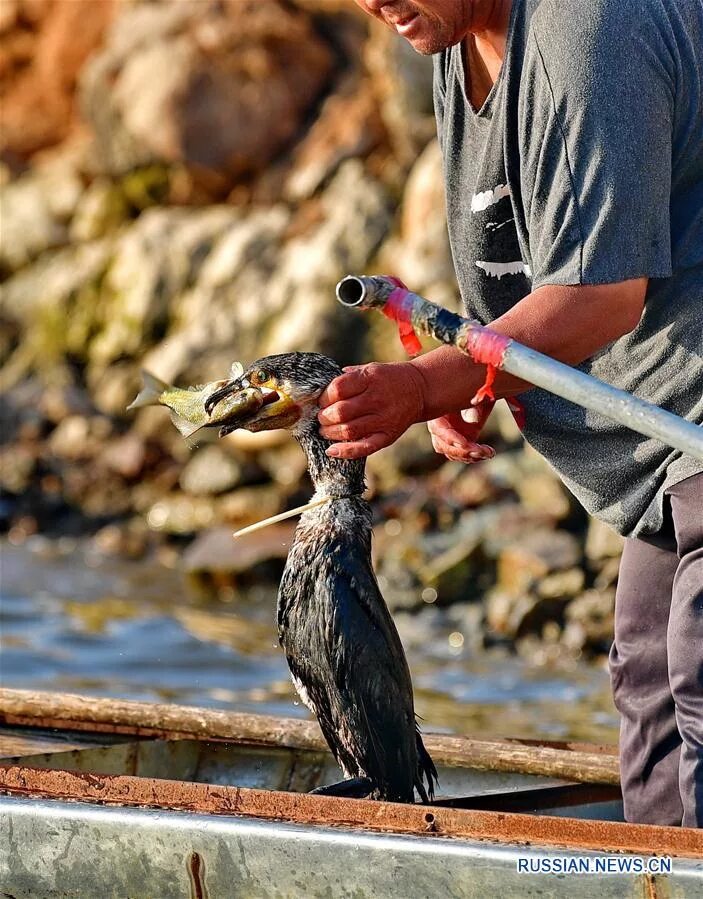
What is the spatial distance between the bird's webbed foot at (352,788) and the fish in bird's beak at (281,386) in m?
0.80

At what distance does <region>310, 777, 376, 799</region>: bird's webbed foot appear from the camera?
10.7ft

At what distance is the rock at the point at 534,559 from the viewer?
9141 mm

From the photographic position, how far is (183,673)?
8.52 meters

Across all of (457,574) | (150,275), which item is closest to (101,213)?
(150,275)

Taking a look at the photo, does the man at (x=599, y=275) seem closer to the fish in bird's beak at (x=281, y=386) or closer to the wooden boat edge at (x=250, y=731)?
the fish in bird's beak at (x=281, y=386)

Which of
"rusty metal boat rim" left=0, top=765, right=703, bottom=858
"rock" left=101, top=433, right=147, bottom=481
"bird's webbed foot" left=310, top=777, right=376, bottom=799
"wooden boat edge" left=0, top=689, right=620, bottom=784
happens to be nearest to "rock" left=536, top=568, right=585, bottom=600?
"rock" left=101, top=433, right=147, bottom=481

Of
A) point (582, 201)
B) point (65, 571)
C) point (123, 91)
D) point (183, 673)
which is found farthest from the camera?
point (123, 91)

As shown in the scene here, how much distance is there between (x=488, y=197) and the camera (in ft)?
10.3

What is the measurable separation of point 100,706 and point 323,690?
1064 mm

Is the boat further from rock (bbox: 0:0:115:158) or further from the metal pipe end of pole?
rock (bbox: 0:0:115:158)

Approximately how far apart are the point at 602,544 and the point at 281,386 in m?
6.08

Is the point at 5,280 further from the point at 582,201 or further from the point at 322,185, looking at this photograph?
the point at 582,201

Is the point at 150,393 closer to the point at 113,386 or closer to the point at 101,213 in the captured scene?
the point at 113,386

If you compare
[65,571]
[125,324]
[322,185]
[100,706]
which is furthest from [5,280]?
[100,706]
